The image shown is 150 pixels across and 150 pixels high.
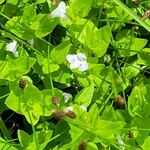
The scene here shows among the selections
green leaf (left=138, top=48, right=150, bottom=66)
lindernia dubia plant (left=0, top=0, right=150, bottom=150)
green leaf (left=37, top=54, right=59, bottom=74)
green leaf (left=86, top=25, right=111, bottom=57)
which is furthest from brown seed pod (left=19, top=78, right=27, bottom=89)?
green leaf (left=138, top=48, right=150, bottom=66)

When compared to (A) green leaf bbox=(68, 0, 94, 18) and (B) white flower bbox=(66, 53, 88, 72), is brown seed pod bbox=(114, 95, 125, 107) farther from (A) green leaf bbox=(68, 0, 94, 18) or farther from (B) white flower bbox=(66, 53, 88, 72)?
(A) green leaf bbox=(68, 0, 94, 18)

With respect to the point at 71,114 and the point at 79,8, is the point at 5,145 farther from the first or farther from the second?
the point at 79,8

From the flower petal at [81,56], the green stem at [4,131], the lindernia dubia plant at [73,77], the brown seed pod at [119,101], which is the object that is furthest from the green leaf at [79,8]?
the green stem at [4,131]

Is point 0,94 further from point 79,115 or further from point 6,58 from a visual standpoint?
point 79,115

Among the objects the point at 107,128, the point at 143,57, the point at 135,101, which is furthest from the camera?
the point at 143,57

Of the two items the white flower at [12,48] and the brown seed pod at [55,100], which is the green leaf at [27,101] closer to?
the brown seed pod at [55,100]

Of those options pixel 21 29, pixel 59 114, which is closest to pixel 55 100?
pixel 59 114

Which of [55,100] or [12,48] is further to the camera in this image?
[12,48]

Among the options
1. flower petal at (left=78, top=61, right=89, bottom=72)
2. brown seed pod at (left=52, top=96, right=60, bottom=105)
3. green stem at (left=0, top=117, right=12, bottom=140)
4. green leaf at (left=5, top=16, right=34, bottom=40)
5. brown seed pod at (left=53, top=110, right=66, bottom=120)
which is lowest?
green stem at (left=0, top=117, right=12, bottom=140)

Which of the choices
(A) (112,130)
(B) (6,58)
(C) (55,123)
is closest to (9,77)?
(B) (6,58)
